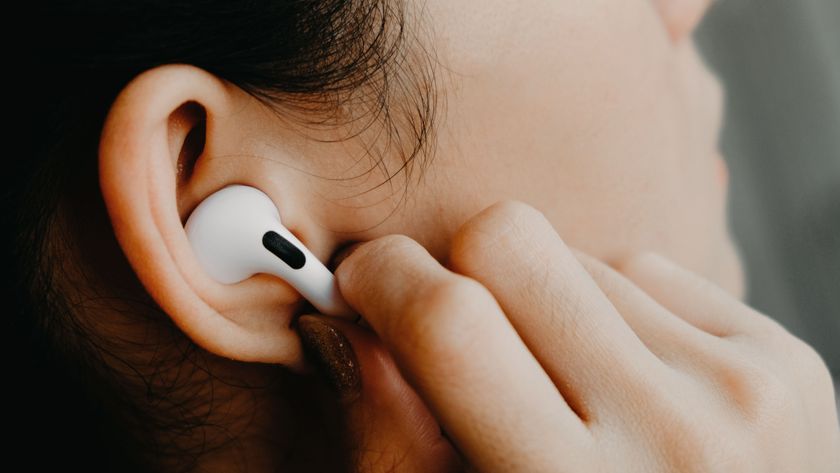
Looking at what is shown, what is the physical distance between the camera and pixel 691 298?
80 centimetres

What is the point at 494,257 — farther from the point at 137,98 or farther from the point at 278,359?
the point at 137,98

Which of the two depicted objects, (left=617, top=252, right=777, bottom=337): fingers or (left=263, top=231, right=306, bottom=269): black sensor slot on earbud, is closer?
(left=263, top=231, right=306, bottom=269): black sensor slot on earbud

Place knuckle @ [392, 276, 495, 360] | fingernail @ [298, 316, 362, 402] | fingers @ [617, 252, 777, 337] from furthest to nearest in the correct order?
fingers @ [617, 252, 777, 337] → fingernail @ [298, 316, 362, 402] → knuckle @ [392, 276, 495, 360]

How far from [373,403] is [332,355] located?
0.06 metres

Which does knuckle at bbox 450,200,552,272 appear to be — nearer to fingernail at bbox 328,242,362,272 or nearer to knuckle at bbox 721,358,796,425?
fingernail at bbox 328,242,362,272

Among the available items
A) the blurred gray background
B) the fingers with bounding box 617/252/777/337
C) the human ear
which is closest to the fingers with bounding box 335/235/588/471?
the fingers with bounding box 617/252/777/337

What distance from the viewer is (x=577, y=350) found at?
23.0 inches

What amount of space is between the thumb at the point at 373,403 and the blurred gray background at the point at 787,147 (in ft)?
2.94

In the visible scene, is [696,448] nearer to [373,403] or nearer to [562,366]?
[562,366]

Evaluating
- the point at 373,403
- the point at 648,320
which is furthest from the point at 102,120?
the point at 648,320

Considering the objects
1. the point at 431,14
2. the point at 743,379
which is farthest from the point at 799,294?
the point at 431,14

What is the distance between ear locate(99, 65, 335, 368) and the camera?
533 millimetres

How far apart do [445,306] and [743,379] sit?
0.35 meters

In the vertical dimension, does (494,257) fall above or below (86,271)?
below
